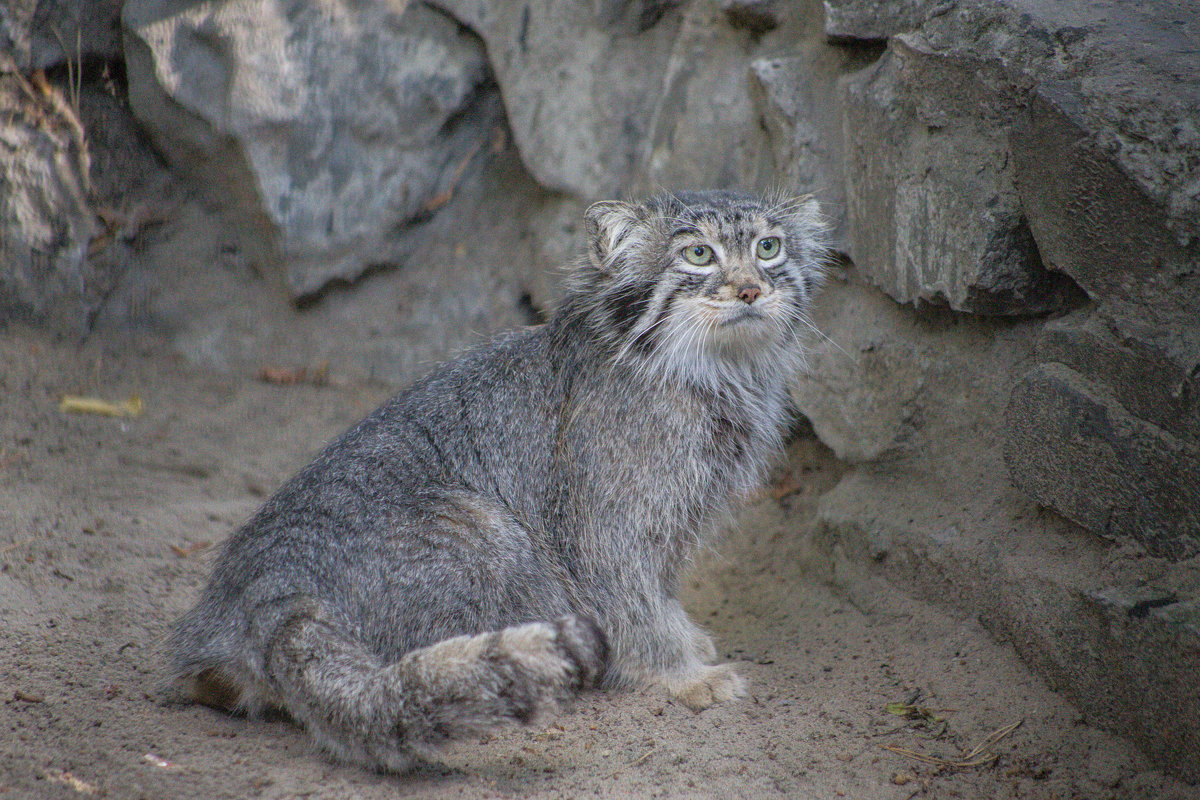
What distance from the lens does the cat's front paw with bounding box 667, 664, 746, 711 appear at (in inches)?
133

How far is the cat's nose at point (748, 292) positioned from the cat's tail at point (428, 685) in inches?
50.1

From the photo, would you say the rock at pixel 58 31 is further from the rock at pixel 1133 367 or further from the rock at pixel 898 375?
the rock at pixel 1133 367

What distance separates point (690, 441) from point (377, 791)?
1.56m

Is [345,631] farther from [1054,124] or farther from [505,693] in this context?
[1054,124]

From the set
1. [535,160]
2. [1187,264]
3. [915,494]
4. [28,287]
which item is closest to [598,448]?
[915,494]

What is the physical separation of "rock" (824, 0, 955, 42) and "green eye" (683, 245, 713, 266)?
3.55ft

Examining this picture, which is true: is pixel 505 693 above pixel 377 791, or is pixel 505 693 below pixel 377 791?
above

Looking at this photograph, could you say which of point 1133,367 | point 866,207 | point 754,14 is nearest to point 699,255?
point 866,207

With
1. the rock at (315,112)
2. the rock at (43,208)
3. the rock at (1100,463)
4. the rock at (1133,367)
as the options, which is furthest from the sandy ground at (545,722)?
the rock at (315,112)

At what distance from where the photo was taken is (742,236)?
345cm

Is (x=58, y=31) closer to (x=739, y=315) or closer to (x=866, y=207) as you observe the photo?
(x=739, y=315)

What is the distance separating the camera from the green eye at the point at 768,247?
3.53 m

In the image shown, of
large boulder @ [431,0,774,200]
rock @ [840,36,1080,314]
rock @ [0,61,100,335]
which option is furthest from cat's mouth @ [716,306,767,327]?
rock @ [0,61,100,335]

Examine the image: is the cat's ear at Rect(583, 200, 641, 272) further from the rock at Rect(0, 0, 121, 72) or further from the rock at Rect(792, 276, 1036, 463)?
the rock at Rect(0, 0, 121, 72)
